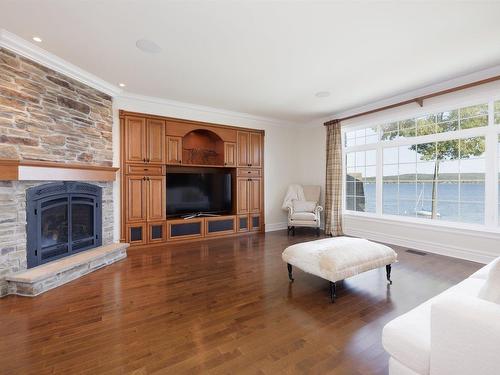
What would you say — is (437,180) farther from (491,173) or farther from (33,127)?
(33,127)

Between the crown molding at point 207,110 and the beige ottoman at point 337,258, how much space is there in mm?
3533

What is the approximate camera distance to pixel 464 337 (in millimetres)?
1023

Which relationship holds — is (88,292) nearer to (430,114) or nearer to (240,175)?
(240,175)

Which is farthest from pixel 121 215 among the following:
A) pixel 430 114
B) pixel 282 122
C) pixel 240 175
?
pixel 430 114

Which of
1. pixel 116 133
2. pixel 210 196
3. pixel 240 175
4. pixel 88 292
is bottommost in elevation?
pixel 88 292

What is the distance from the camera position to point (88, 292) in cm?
259

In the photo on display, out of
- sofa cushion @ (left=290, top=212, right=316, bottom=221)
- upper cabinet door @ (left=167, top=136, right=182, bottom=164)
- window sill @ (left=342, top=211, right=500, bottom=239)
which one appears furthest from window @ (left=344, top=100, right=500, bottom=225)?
upper cabinet door @ (left=167, top=136, right=182, bottom=164)

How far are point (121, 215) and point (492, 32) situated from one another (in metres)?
5.52

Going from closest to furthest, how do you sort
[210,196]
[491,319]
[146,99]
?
[491,319]
[146,99]
[210,196]

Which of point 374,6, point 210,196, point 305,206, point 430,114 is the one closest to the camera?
point 374,6

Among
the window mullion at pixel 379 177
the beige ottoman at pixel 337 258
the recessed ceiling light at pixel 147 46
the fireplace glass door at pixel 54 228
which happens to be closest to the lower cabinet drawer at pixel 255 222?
the window mullion at pixel 379 177

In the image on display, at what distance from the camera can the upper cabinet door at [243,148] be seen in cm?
548

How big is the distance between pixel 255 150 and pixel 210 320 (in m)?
4.20

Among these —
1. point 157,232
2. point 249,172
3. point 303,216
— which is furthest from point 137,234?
point 303,216
